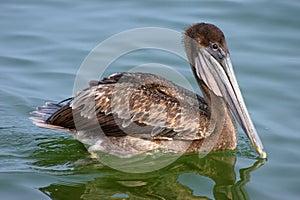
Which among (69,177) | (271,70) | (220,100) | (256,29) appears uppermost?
(256,29)

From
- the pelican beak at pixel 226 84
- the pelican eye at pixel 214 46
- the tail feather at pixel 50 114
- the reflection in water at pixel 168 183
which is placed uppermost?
the pelican eye at pixel 214 46

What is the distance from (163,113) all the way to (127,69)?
253 centimetres

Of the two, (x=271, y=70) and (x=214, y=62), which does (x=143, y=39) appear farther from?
(x=214, y=62)

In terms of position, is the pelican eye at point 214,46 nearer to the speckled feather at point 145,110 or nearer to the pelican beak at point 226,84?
the pelican beak at point 226,84

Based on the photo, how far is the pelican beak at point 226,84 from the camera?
27.0ft

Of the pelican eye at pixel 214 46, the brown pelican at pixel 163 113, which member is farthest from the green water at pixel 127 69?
the pelican eye at pixel 214 46

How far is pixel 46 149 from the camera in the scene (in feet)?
28.6

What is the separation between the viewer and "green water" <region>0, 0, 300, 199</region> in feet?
25.8

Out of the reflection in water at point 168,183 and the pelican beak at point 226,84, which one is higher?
the pelican beak at point 226,84

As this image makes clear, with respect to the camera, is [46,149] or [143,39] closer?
[46,149]

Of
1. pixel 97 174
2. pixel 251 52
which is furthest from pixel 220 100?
pixel 251 52

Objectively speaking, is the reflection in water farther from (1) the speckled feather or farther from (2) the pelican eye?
(2) the pelican eye

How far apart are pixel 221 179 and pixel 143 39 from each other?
4259 millimetres

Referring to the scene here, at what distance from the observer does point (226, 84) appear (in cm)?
834
